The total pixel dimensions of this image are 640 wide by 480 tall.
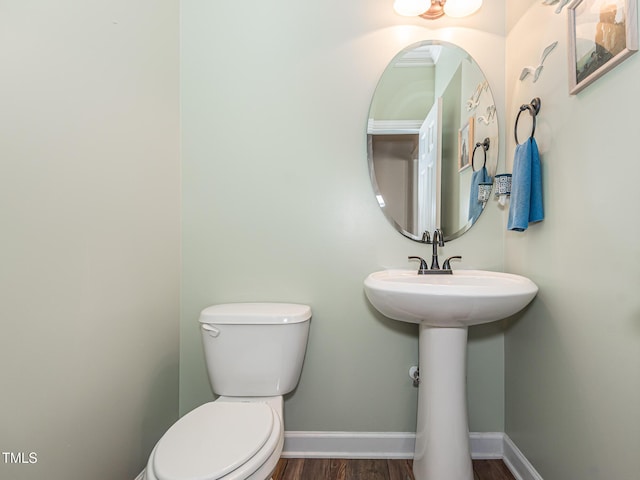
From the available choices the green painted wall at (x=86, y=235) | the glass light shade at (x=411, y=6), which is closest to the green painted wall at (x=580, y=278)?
the glass light shade at (x=411, y=6)

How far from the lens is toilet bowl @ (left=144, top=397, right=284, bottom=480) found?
792mm

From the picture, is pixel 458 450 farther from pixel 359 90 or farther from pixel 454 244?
pixel 359 90

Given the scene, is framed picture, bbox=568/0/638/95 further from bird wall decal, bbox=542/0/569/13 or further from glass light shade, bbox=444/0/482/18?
glass light shade, bbox=444/0/482/18

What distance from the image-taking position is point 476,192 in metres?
1.46

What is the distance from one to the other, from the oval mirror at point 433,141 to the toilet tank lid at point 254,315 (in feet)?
1.99

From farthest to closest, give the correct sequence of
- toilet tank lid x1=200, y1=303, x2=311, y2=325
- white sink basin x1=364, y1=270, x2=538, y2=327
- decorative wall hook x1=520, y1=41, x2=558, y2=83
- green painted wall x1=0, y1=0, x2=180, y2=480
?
toilet tank lid x1=200, y1=303, x2=311, y2=325 → decorative wall hook x1=520, y1=41, x2=558, y2=83 → white sink basin x1=364, y1=270, x2=538, y2=327 → green painted wall x1=0, y1=0, x2=180, y2=480

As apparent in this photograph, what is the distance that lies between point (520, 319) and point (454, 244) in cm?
41

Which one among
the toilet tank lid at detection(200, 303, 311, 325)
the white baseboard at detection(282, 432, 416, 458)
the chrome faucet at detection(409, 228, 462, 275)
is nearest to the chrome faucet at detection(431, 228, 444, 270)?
the chrome faucet at detection(409, 228, 462, 275)

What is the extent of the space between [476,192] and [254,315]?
1.13 m

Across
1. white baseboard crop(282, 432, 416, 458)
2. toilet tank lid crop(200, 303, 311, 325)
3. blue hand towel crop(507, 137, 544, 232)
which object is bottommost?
white baseboard crop(282, 432, 416, 458)

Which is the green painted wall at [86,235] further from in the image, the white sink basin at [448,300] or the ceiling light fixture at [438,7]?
the ceiling light fixture at [438,7]

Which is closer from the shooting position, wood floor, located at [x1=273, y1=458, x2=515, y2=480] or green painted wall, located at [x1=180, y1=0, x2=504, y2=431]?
wood floor, located at [x1=273, y1=458, x2=515, y2=480]

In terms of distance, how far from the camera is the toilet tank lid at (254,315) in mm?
1276

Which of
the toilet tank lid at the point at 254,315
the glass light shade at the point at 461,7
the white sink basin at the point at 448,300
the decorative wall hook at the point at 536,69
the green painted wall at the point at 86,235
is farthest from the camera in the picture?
the glass light shade at the point at 461,7
